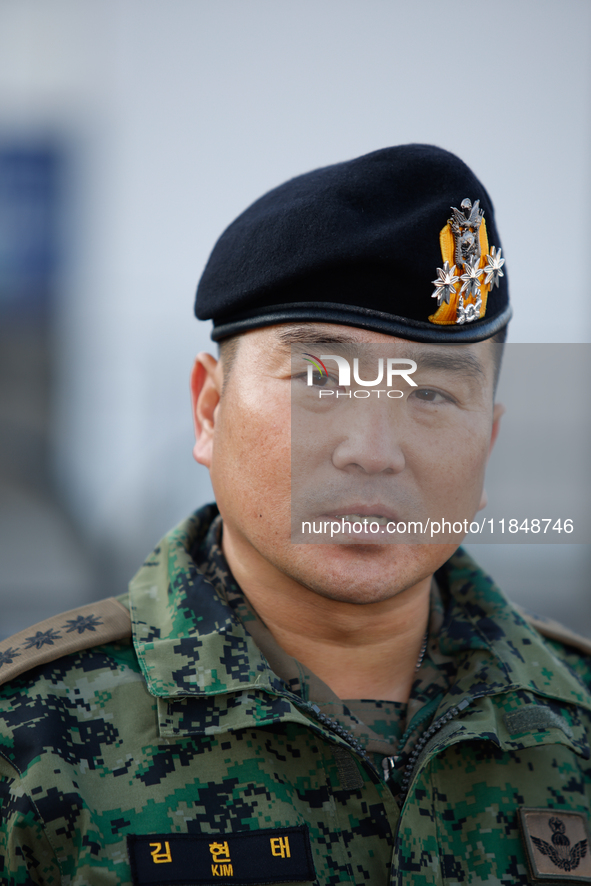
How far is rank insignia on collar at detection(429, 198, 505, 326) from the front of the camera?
1.21 metres

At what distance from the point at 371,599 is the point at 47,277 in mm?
3599

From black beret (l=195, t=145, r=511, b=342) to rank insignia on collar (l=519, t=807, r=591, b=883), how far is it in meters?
0.87

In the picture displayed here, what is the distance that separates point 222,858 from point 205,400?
834 mm

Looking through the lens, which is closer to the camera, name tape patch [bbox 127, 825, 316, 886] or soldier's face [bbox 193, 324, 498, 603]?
name tape patch [bbox 127, 825, 316, 886]

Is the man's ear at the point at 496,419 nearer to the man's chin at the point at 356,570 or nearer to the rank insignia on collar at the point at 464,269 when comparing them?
the rank insignia on collar at the point at 464,269

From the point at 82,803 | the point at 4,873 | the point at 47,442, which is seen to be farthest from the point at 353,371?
the point at 47,442

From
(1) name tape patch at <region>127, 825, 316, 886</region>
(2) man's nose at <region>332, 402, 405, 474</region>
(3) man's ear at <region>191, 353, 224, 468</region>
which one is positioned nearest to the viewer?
(1) name tape patch at <region>127, 825, 316, 886</region>

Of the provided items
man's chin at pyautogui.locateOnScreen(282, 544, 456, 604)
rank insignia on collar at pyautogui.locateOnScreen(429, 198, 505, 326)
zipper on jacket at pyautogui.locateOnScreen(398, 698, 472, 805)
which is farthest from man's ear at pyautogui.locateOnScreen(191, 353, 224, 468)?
zipper on jacket at pyautogui.locateOnScreen(398, 698, 472, 805)

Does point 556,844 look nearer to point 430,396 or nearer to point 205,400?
point 430,396

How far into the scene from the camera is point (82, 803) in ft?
3.41

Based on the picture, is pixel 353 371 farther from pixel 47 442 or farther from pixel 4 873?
pixel 47 442

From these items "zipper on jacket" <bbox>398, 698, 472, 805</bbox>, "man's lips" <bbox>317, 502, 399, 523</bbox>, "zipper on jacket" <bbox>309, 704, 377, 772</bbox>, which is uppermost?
"man's lips" <bbox>317, 502, 399, 523</bbox>

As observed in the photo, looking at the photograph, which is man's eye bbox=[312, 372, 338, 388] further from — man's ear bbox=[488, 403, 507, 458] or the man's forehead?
man's ear bbox=[488, 403, 507, 458]

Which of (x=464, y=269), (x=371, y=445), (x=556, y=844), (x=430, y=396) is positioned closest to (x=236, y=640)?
(x=371, y=445)
